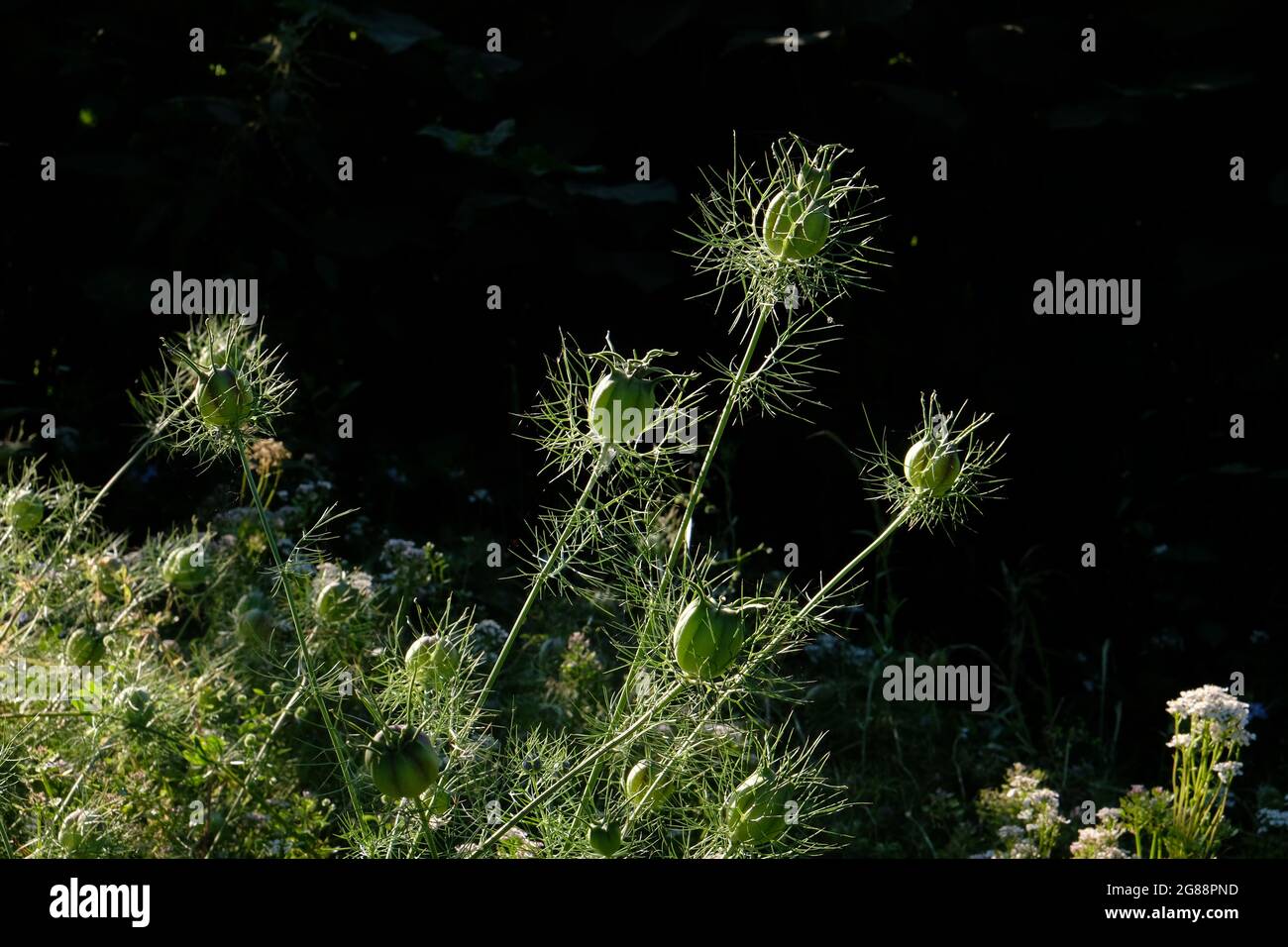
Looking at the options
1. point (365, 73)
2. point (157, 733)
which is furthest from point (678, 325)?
point (157, 733)

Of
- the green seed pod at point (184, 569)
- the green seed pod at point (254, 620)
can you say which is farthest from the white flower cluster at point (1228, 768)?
the green seed pod at point (184, 569)

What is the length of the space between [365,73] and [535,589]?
2.95m

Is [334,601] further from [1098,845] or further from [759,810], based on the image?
[1098,845]

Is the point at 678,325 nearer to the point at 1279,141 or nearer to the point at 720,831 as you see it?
the point at 1279,141

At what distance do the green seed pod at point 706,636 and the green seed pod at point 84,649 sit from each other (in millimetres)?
917

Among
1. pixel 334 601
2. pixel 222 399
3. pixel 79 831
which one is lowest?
pixel 79 831

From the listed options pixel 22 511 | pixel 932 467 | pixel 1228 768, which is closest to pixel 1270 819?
pixel 1228 768

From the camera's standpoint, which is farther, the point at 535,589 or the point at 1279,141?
the point at 1279,141

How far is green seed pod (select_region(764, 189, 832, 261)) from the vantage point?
1.25 m

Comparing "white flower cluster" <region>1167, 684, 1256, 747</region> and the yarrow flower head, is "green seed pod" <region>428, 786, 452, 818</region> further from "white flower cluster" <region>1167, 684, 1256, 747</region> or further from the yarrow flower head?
"white flower cluster" <region>1167, 684, 1256, 747</region>

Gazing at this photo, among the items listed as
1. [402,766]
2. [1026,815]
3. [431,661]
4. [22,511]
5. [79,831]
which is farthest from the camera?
[1026,815]

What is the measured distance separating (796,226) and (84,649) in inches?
42.0

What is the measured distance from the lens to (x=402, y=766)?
3.70 ft

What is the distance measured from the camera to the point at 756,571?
12.2 feet
